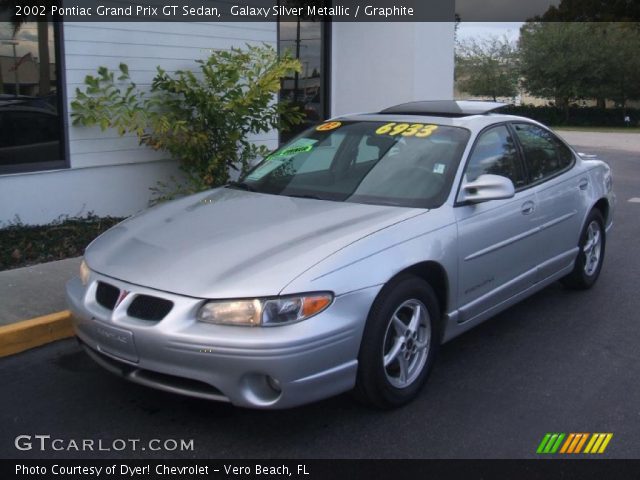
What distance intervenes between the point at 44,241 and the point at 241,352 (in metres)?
4.36

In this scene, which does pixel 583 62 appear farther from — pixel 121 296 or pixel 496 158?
pixel 121 296

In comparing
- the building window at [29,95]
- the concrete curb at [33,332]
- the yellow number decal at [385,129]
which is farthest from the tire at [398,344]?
the building window at [29,95]

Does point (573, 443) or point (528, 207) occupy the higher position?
point (528, 207)

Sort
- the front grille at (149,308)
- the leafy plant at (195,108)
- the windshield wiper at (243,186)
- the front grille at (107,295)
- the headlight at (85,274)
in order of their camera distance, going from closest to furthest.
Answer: the front grille at (149,308), the front grille at (107,295), the headlight at (85,274), the windshield wiper at (243,186), the leafy plant at (195,108)

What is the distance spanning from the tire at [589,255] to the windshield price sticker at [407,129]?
1851 mm

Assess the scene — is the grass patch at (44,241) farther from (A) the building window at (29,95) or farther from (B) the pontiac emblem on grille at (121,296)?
(B) the pontiac emblem on grille at (121,296)

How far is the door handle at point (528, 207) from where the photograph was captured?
498 centimetres

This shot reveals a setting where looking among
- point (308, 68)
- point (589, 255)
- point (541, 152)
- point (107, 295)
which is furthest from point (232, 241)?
point (308, 68)

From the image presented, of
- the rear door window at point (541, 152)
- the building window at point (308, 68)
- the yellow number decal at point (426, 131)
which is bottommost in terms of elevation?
the rear door window at point (541, 152)

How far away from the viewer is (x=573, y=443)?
3.68 metres

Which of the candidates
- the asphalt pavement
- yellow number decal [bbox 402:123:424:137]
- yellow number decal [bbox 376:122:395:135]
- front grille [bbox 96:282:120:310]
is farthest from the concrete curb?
yellow number decal [bbox 402:123:424:137]

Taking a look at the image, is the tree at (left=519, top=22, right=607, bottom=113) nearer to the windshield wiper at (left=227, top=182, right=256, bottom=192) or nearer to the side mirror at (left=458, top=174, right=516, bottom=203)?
the windshield wiper at (left=227, top=182, right=256, bottom=192)

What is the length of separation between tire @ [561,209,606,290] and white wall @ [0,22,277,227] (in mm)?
4921
